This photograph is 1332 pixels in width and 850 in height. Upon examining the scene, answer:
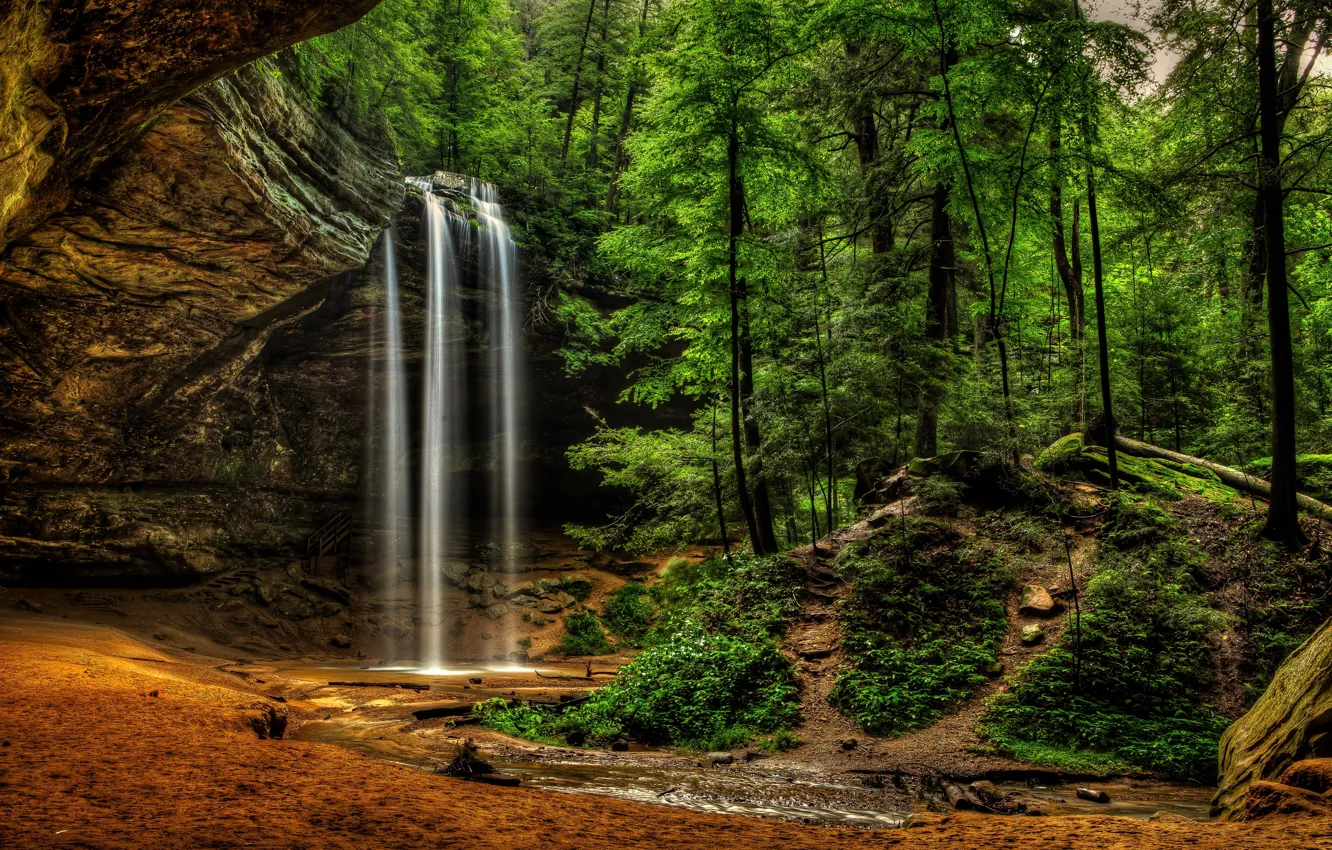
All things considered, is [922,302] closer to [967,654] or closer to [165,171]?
[967,654]

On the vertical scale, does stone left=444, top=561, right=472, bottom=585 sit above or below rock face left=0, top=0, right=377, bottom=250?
below

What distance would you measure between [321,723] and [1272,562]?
12062 mm

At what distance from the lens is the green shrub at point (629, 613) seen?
1992cm

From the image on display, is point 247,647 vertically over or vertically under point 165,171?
under

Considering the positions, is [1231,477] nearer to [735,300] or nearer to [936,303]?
[936,303]

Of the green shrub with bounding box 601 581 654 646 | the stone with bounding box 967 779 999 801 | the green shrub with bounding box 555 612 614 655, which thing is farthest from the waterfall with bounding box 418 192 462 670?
the stone with bounding box 967 779 999 801

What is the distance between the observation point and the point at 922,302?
11781 millimetres

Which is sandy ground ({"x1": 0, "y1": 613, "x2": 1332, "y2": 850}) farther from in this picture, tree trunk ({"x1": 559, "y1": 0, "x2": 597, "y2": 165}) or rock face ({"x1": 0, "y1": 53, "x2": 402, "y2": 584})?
tree trunk ({"x1": 559, "y1": 0, "x2": 597, "y2": 165})

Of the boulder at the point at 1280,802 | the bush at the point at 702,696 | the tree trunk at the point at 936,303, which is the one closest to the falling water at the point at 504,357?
the tree trunk at the point at 936,303

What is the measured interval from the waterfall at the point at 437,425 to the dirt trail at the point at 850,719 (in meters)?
11.4

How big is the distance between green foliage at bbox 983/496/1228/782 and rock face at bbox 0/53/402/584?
15.3 metres

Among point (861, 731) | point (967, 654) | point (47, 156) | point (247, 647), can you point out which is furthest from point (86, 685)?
point (247, 647)

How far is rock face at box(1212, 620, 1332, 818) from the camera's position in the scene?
425cm

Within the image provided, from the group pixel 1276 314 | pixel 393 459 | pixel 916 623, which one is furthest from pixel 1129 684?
pixel 393 459
